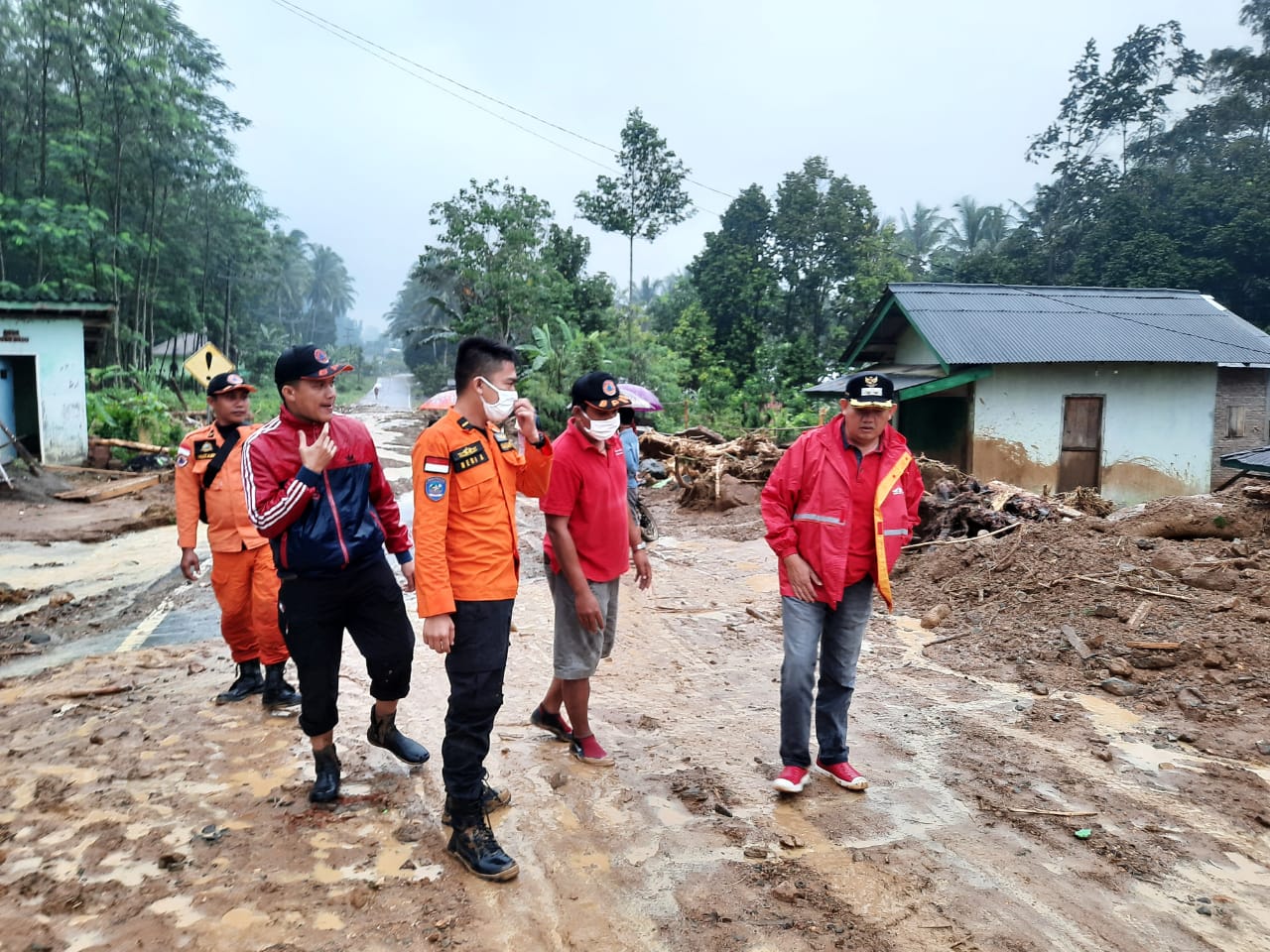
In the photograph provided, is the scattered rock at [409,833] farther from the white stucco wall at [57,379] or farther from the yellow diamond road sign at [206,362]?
the white stucco wall at [57,379]

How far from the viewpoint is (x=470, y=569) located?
310cm

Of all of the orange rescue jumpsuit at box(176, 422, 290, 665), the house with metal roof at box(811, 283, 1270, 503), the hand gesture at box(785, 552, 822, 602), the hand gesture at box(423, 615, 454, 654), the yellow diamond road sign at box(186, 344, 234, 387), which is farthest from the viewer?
the house with metal roof at box(811, 283, 1270, 503)

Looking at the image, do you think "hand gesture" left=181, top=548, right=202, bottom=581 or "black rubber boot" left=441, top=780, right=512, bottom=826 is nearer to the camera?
"black rubber boot" left=441, top=780, right=512, bottom=826

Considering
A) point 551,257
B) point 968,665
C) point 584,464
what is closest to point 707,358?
point 551,257

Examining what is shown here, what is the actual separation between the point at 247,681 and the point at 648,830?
8.96 feet

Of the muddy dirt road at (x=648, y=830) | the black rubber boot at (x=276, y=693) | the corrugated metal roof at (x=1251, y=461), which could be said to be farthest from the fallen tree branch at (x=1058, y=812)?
the corrugated metal roof at (x=1251, y=461)

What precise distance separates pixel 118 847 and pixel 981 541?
7.41 metres

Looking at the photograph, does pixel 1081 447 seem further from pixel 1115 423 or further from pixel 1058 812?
pixel 1058 812

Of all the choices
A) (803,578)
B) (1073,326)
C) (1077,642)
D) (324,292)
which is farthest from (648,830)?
(324,292)

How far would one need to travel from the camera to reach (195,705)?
4738mm

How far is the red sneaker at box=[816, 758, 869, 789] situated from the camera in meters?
3.82

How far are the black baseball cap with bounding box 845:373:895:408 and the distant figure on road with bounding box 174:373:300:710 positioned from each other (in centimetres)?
316

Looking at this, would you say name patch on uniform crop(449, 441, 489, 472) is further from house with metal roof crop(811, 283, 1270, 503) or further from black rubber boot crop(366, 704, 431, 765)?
house with metal roof crop(811, 283, 1270, 503)

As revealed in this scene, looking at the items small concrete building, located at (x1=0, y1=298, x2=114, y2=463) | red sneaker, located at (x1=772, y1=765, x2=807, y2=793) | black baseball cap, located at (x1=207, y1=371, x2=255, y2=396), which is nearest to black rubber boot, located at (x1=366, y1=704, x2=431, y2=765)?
red sneaker, located at (x1=772, y1=765, x2=807, y2=793)
